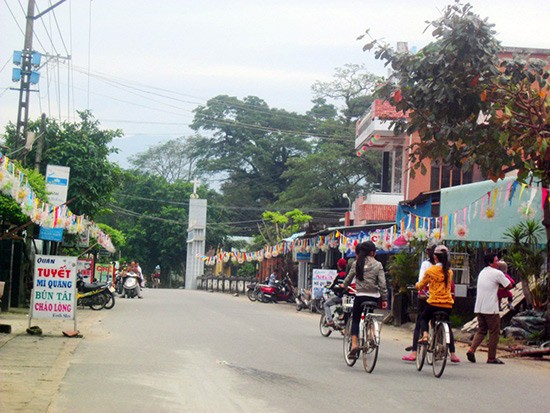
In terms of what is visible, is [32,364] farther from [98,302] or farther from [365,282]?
[98,302]

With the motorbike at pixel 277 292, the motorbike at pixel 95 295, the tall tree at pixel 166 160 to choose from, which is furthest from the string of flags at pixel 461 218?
the tall tree at pixel 166 160

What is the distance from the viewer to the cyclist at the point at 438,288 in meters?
13.2

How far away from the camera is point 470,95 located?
50.3 ft

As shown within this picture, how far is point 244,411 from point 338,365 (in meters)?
4.65

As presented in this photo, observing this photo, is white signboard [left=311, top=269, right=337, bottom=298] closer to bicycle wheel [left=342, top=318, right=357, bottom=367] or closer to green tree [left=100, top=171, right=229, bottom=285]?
bicycle wheel [left=342, top=318, right=357, bottom=367]

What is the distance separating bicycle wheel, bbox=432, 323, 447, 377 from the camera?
Result: 11820 mm

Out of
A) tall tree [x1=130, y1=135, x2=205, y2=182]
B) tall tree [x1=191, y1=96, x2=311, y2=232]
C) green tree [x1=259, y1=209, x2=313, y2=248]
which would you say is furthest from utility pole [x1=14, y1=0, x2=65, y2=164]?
tall tree [x1=130, y1=135, x2=205, y2=182]

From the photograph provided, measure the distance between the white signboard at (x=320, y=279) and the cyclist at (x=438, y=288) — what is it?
54.4 ft

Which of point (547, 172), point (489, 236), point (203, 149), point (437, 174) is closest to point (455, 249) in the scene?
point (489, 236)

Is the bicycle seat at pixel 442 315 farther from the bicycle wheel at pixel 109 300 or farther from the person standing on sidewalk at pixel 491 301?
the bicycle wheel at pixel 109 300

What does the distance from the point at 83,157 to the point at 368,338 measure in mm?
20593

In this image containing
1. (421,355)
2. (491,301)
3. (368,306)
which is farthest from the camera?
(491,301)

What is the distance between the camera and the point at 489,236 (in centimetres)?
2123

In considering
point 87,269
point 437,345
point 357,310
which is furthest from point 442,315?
point 87,269
